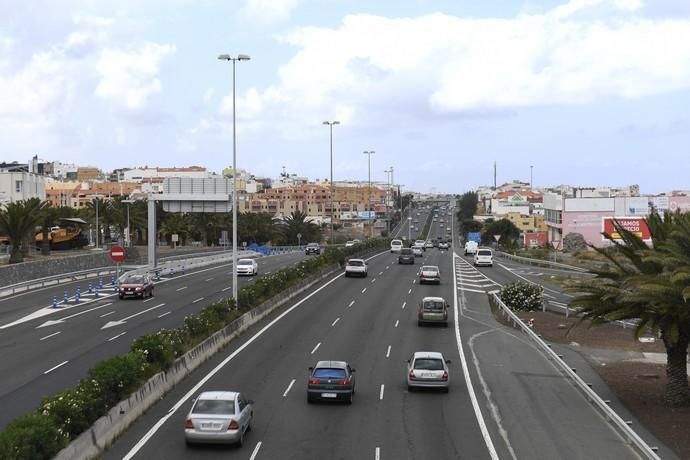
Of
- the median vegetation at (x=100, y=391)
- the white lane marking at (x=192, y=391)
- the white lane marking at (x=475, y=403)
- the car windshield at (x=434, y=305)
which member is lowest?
the white lane marking at (x=475, y=403)

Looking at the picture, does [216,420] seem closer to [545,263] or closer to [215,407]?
[215,407]

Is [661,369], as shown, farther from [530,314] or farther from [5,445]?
[5,445]

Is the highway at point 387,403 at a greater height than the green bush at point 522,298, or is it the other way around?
the green bush at point 522,298

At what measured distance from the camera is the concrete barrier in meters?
17.7

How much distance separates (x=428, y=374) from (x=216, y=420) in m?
8.88

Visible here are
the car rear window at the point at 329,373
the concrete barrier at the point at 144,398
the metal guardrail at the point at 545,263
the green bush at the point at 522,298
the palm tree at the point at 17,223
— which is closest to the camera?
the concrete barrier at the point at 144,398

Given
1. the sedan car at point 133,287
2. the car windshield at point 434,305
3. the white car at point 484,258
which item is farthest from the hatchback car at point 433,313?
the white car at point 484,258

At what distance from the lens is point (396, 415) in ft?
74.7

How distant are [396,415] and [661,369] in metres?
13.3

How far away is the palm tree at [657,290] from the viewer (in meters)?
22.5

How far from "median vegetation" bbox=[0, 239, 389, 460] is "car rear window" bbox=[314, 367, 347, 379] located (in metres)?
4.79

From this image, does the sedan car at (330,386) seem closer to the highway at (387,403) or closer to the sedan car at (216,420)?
the highway at (387,403)

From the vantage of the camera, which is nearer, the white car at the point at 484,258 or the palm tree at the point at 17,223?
the palm tree at the point at 17,223

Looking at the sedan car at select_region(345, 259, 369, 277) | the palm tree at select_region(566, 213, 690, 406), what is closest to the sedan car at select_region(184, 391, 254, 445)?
the palm tree at select_region(566, 213, 690, 406)
